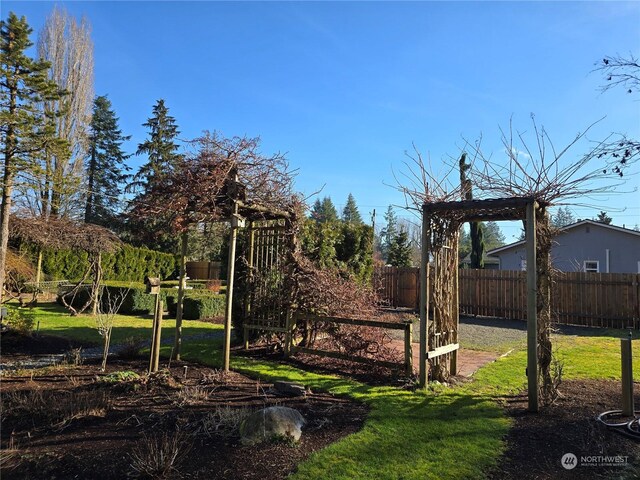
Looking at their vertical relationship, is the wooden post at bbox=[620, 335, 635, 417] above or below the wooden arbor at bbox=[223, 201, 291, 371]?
below

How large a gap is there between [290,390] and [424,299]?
7.48ft

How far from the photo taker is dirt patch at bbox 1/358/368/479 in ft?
10.3

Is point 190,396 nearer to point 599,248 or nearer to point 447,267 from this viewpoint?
point 447,267

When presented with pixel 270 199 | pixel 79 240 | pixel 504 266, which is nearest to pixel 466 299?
pixel 504 266

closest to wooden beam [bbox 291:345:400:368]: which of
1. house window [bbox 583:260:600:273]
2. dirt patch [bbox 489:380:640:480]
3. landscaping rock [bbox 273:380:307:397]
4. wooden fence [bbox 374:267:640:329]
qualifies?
landscaping rock [bbox 273:380:307:397]

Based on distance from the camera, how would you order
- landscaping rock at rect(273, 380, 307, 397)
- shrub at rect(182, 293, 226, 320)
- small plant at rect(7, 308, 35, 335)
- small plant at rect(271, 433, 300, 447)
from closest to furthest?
small plant at rect(271, 433, 300, 447)
landscaping rock at rect(273, 380, 307, 397)
small plant at rect(7, 308, 35, 335)
shrub at rect(182, 293, 226, 320)

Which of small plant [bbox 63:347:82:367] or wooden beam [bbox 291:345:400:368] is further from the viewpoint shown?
small plant [bbox 63:347:82:367]

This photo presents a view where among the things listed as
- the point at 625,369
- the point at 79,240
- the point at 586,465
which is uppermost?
the point at 79,240

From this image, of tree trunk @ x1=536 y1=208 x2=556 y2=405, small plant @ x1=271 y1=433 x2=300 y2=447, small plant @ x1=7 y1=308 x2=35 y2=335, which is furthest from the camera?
small plant @ x1=7 y1=308 x2=35 y2=335

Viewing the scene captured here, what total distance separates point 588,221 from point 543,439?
18.7m

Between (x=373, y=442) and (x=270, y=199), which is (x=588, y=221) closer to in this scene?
(x=270, y=199)

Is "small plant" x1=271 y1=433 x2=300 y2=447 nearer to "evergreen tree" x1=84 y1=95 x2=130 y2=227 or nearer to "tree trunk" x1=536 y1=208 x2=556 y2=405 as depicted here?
"tree trunk" x1=536 y1=208 x2=556 y2=405

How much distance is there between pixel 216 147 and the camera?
6.65 metres

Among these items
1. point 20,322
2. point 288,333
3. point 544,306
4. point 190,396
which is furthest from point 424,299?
point 20,322
